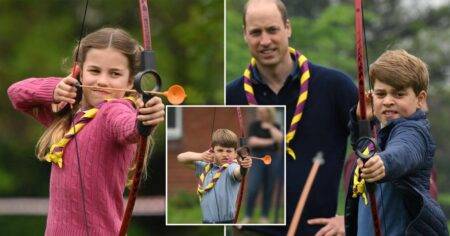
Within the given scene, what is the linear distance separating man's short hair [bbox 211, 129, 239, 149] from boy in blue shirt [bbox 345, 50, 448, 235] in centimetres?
103

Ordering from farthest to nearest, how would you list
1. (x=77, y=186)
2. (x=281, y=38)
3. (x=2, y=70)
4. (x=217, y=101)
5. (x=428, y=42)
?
(x=2, y=70) → (x=428, y=42) → (x=217, y=101) → (x=281, y=38) → (x=77, y=186)

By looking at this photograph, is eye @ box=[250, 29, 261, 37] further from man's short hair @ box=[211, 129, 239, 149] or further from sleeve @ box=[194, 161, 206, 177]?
sleeve @ box=[194, 161, 206, 177]

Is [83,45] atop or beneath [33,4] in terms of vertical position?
beneath

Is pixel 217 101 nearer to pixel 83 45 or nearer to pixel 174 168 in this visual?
pixel 174 168

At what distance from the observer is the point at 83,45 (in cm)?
531

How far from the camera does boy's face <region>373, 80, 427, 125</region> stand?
16.6 ft

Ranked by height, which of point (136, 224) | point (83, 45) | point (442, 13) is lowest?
point (136, 224)

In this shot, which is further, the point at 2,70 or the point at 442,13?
the point at 2,70

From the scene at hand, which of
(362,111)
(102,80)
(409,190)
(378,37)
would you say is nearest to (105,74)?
(102,80)

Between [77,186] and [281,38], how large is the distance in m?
1.44

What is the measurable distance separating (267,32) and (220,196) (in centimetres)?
70

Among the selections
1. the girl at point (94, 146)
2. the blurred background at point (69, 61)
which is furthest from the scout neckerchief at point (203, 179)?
the blurred background at point (69, 61)

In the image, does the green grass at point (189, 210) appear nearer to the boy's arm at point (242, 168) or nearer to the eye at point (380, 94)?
the boy's arm at point (242, 168)

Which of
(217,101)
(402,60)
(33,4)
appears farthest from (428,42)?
(402,60)
